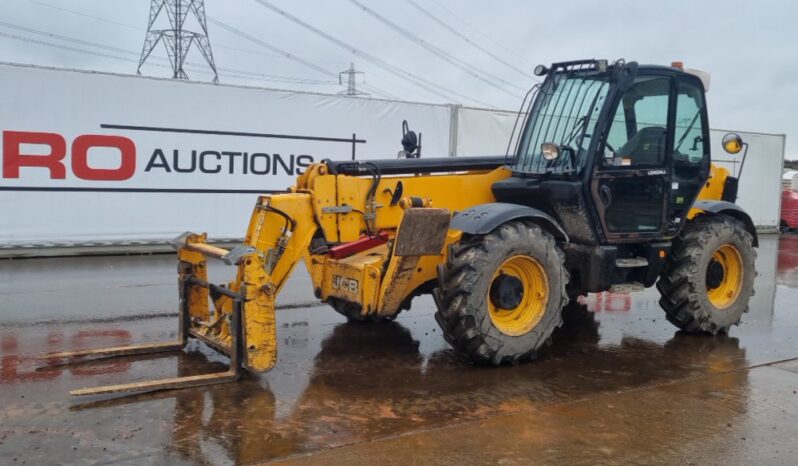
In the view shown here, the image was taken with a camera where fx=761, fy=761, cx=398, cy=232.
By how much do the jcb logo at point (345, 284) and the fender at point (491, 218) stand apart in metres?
0.91

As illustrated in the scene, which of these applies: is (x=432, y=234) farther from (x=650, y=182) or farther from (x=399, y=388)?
(x=650, y=182)

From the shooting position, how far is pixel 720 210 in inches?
299

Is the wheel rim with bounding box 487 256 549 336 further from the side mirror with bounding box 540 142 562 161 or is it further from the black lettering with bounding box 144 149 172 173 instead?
the black lettering with bounding box 144 149 172 173

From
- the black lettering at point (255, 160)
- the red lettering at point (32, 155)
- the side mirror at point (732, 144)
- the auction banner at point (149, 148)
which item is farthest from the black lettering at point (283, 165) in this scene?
the side mirror at point (732, 144)

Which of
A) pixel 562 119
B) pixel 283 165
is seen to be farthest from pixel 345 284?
pixel 283 165

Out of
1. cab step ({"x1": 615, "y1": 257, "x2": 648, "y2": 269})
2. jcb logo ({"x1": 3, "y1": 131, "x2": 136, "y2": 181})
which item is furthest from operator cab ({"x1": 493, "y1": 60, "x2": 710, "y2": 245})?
jcb logo ({"x1": 3, "y1": 131, "x2": 136, "y2": 181})

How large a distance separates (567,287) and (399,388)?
222 cm

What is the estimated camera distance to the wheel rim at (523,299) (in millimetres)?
6211

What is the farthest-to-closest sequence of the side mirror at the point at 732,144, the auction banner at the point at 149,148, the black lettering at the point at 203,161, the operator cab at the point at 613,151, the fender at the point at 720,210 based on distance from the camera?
1. the black lettering at the point at 203,161
2. the auction banner at the point at 149,148
3. the fender at the point at 720,210
4. the side mirror at the point at 732,144
5. the operator cab at the point at 613,151

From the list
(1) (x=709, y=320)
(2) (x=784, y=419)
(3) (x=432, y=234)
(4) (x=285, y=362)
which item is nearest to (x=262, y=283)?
(4) (x=285, y=362)

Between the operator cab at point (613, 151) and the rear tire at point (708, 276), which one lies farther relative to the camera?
the rear tire at point (708, 276)

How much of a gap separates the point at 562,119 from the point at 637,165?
0.81 m

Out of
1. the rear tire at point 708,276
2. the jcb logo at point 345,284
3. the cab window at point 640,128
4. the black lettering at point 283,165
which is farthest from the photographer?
the black lettering at point 283,165

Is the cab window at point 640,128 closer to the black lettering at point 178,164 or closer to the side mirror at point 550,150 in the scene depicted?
the side mirror at point 550,150
